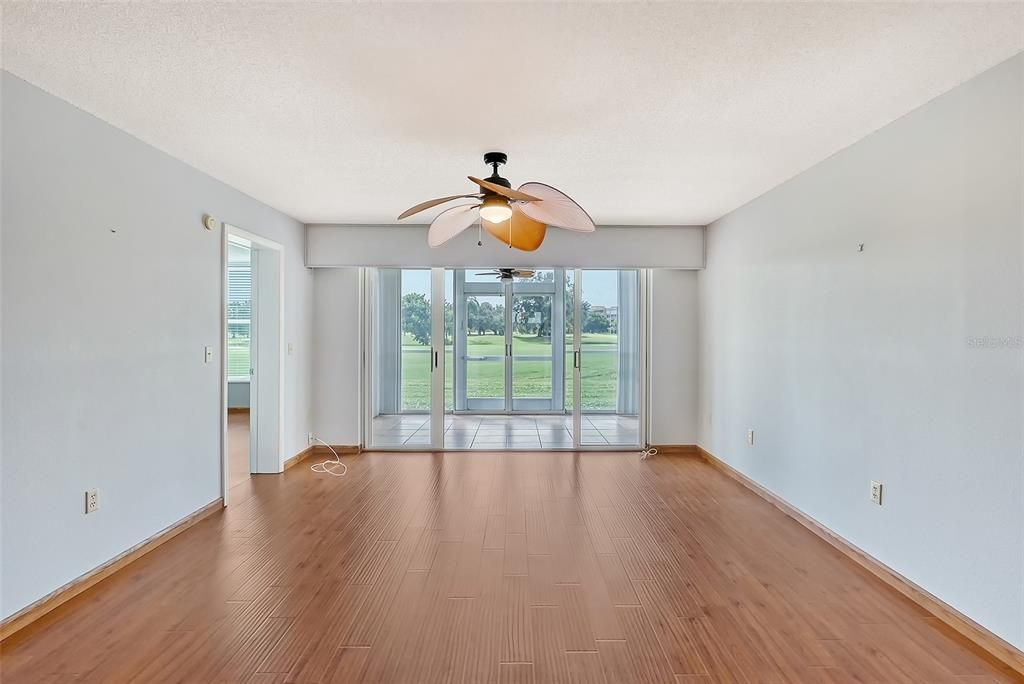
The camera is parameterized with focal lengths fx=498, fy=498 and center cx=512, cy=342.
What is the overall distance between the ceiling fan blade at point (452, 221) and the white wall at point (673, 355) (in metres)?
2.84

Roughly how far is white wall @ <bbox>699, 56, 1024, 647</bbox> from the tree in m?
3.36

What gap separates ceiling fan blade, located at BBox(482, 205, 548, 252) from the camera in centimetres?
317

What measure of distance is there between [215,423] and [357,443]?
185 cm

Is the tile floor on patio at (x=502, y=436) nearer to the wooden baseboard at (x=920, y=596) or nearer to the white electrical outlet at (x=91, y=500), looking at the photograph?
the wooden baseboard at (x=920, y=596)

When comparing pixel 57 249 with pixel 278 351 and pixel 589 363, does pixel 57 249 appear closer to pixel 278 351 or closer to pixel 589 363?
pixel 278 351

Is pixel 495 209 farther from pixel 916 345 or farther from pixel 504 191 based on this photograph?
pixel 916 345

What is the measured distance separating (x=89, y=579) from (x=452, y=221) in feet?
8.87

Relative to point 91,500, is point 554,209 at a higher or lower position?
higher

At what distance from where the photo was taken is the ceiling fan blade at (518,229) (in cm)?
317

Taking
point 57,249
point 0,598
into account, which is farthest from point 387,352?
point 0,598

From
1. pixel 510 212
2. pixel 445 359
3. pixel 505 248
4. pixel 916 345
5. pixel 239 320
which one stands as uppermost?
pixel 505 248

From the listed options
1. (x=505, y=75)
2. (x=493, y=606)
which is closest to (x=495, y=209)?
(x=505, y=75)

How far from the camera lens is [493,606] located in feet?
7.68

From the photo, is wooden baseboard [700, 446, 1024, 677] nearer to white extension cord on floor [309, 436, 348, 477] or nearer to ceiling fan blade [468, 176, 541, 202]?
ceiling fan blade [468, 176, 541, 202]
